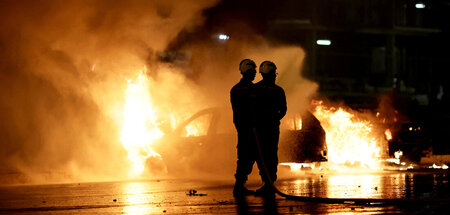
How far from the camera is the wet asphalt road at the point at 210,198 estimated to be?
810 cm

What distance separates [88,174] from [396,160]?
25.7 ft

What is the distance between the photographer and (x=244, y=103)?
10.4 metres

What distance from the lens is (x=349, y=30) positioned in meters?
40.1

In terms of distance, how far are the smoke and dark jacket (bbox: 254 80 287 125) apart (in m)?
5.01

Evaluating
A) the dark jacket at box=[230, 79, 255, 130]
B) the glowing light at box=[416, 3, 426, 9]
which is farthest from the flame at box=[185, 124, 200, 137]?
the glowing light at box=[416, 3, 426, 9]

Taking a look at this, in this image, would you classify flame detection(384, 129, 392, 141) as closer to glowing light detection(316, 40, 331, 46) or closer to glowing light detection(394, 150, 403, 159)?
glowing light detection(394, 150, 403, 159)

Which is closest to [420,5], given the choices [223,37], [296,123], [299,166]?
[223,37]

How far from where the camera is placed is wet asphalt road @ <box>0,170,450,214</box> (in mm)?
8102

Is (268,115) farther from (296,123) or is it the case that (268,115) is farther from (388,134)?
(388,134)

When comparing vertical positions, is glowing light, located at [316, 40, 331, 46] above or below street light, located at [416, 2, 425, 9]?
below

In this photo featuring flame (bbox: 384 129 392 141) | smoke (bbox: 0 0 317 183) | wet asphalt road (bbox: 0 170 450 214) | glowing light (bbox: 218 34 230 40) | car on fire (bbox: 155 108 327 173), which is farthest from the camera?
glowing light (bbox: 218 34 230 40)

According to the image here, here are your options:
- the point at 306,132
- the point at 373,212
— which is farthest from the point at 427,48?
the point at 373,212

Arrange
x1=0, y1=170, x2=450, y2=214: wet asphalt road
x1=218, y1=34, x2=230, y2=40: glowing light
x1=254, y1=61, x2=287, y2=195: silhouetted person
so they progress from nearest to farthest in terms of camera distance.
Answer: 1. x1=0, y1=170, x2=450, y2=214: wet asphalt road
2. x1=254, y1=61, x2=287, y2=195: silhouetted person
3. x1=218, y1=34, x2=230, y2=40: glowing light

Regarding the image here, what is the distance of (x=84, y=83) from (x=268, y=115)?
24.6 feet
